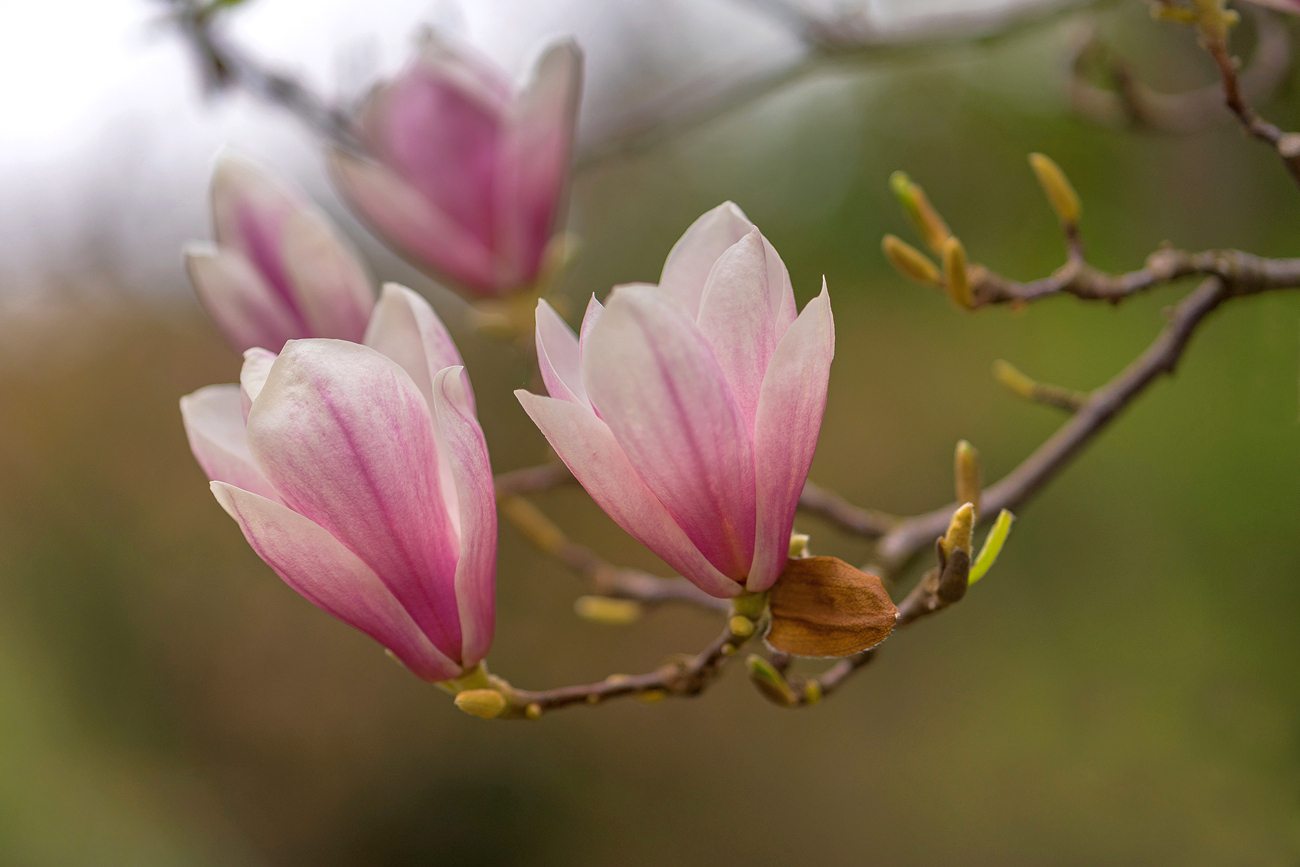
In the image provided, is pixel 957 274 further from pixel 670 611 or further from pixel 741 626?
pixel 670 611

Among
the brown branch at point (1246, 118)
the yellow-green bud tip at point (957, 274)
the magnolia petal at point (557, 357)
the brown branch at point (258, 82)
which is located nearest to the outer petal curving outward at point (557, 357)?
the magnolia petal at point (557, 357)

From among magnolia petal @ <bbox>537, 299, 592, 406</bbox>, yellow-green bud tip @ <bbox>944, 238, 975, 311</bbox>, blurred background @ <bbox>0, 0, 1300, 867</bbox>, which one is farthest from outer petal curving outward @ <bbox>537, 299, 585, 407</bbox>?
blurred background @ <bbox>0, 0, 1300, 867</bbox>

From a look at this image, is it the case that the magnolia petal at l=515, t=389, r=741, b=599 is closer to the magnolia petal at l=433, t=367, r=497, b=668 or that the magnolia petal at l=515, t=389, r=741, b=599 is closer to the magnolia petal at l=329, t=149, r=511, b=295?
the magnolia petal at l=433, t=367, r=497, b=668

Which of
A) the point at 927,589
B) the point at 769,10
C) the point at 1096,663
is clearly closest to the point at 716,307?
the point at 927,589

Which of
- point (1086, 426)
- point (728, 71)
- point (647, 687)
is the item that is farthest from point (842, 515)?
point (728, 71)

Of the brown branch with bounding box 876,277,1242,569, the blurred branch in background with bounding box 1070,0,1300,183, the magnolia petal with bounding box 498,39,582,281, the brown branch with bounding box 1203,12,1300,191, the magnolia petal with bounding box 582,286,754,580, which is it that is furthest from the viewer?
the blurred branch in background with bounding box 1070,0,1300,183
